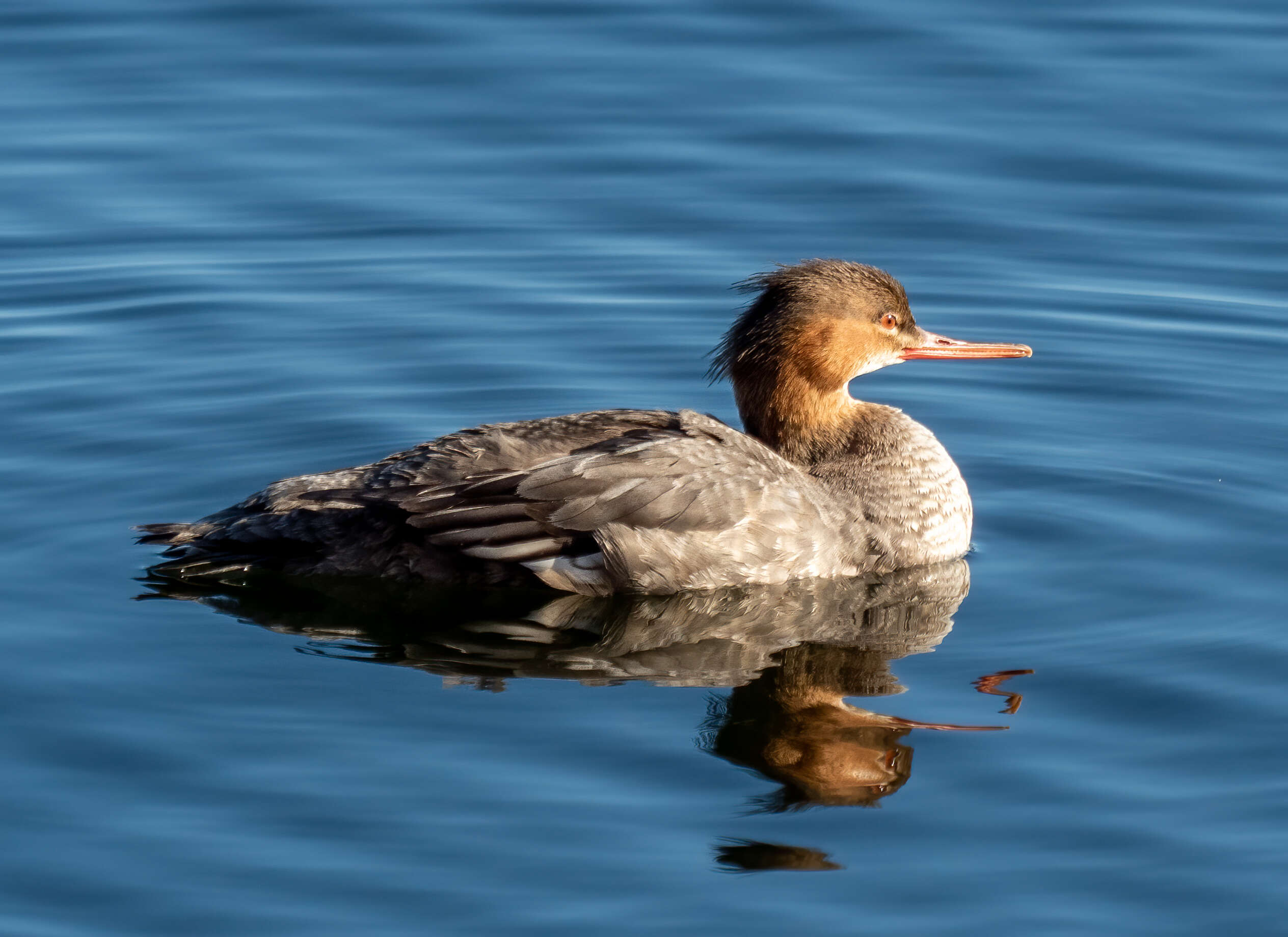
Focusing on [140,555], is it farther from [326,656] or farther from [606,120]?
[606,120]

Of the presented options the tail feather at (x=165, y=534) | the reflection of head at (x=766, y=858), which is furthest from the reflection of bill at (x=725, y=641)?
the reflection of head at (x=766, y=858)

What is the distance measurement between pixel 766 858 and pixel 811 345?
10.9 ft

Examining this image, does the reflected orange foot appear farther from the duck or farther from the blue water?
the duck

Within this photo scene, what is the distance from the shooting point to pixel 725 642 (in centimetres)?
799

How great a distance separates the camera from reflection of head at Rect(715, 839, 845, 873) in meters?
6.14

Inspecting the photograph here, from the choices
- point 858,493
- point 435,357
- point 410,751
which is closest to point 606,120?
point 435,357

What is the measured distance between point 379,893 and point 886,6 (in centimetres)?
951

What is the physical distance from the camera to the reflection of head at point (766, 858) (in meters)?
6.14

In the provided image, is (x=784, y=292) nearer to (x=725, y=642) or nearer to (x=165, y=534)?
(x=725, y=642)

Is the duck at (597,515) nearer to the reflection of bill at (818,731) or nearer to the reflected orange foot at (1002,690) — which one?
the reflection of bill at (818,731)

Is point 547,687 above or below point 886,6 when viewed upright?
below

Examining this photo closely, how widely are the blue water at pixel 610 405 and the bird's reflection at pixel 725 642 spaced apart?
0.06 metres

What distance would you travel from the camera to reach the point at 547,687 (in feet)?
24.3

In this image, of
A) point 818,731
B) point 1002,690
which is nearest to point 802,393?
point 1002,690
